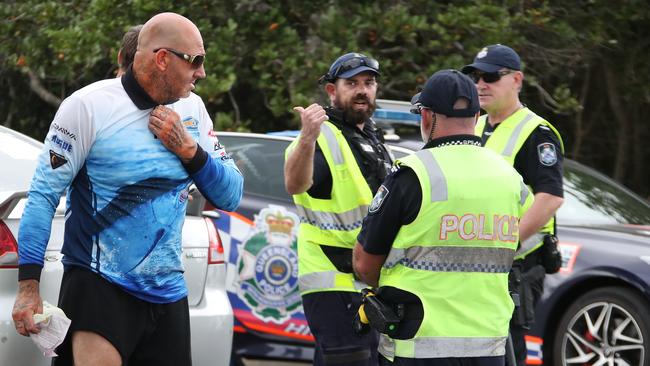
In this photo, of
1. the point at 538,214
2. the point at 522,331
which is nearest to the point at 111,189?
the point at 538,214

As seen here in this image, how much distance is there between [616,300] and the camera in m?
7.11

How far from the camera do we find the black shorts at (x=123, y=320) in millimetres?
4195

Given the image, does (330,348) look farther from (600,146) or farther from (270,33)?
(600,146)

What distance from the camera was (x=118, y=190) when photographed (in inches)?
165

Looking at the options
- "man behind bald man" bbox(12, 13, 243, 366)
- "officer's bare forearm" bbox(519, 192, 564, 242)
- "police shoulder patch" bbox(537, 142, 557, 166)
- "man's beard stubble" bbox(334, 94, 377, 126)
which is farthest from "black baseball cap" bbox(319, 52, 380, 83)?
"man behind bald man" bbox(12, 13, 243, 366)

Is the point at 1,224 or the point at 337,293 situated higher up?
the point at 1,224

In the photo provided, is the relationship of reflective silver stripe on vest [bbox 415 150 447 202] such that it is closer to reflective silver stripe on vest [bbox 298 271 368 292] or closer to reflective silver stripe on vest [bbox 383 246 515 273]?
reflective silver stripe on vest [bbox 383 246 515 273]

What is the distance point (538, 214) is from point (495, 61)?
73 centimetres

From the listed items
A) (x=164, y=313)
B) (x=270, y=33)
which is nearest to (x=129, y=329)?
(x=164, y=313)

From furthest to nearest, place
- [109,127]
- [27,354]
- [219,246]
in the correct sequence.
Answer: [219,246] < [27,354] < [109,127]

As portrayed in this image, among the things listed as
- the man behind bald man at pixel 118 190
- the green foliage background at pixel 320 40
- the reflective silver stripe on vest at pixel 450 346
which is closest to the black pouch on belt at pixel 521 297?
the reflective silver stripe on vest at pixel 450 346

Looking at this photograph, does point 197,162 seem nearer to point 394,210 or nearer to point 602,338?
point 394,210

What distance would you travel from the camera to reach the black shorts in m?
4.20

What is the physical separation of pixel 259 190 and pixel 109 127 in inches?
132
